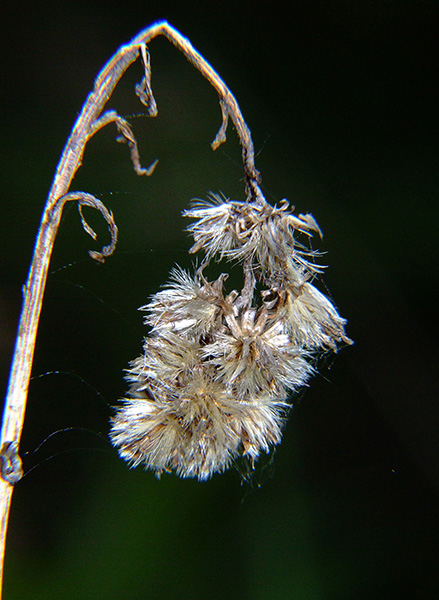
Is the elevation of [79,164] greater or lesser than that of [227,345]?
greater

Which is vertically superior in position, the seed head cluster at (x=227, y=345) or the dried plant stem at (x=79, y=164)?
the dried plant stem at (x=79, y=164)

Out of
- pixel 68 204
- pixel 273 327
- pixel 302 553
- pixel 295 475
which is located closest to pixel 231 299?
pixel 273 327

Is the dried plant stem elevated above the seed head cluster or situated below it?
above
